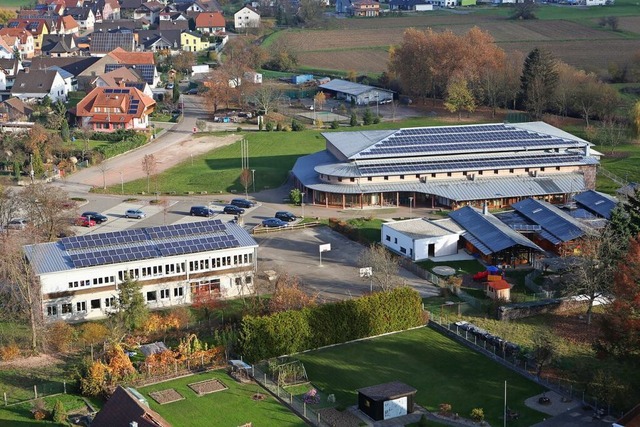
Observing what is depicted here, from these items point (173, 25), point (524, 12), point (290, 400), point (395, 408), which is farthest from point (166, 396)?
point (524, 12)

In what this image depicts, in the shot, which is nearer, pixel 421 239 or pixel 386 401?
pixel 386 401

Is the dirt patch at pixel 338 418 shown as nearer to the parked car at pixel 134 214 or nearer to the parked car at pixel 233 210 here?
the parked car at pixel 233 210

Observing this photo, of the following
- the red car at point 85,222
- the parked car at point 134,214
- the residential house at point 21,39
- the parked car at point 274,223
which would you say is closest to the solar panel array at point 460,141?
the parked car at point 274,223

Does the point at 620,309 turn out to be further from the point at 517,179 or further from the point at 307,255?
the point at 517,179

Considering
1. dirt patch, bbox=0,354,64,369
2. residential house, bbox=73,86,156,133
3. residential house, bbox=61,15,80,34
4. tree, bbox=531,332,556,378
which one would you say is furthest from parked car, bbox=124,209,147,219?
residential house, bbox=61,15,80,34

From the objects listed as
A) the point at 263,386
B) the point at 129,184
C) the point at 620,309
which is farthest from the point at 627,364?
the point at 129,184

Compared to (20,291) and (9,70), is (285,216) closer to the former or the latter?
(20,291)

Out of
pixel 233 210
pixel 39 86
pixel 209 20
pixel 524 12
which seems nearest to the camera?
pixel 233 210
